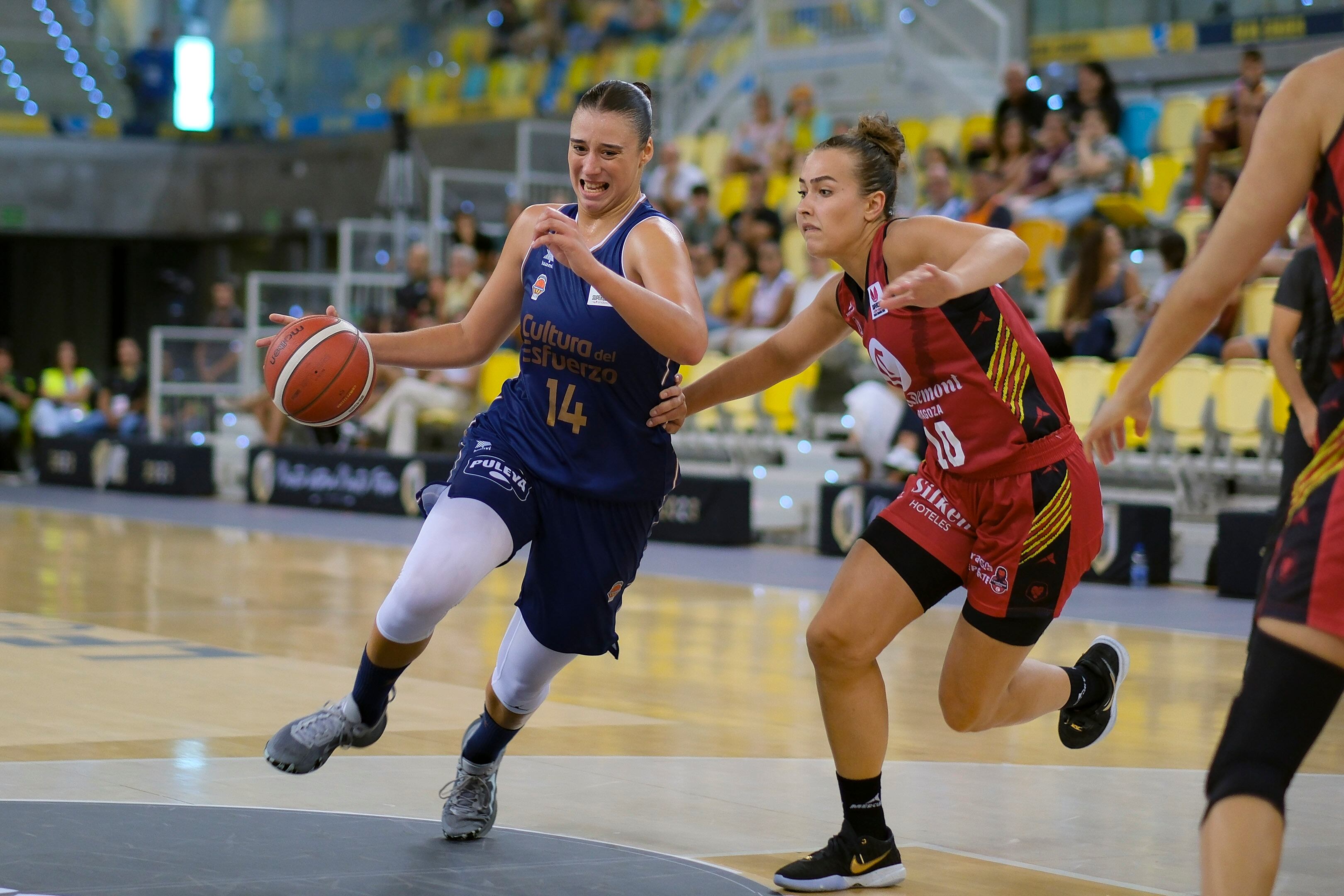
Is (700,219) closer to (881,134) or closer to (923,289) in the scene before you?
(881,134)

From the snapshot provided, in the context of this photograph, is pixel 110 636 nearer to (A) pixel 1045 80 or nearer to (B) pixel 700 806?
(B) pixel 700 806

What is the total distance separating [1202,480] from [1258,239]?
9.28 meters

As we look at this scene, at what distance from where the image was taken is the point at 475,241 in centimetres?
1661

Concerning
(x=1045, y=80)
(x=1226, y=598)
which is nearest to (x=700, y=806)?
(x=1226, y=598)

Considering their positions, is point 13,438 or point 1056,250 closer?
point 1056,250

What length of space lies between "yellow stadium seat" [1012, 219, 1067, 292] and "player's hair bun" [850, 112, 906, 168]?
907cm

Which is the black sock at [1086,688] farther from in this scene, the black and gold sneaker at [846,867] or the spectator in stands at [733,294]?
the spectator in stands at [733,294]

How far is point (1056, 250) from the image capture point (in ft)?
43.4

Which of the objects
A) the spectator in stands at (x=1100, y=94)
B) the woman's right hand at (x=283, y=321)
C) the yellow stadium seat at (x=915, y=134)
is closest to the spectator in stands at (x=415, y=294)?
the yellow stadium seat at (x=915, y=134)

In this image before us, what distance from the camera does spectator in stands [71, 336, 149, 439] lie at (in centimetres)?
1859

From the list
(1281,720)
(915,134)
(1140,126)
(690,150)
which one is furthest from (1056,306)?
(1281,720)

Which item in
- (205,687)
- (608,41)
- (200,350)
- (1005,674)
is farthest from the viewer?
(608,41)

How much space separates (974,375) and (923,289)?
1.69 ft

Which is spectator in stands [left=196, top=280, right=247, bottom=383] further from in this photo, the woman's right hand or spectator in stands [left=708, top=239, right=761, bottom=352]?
the woman's right hand
